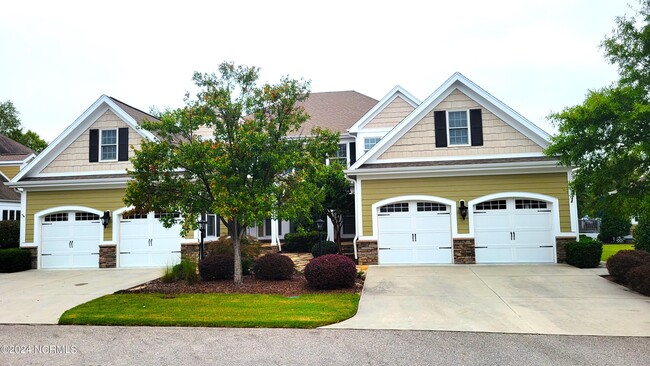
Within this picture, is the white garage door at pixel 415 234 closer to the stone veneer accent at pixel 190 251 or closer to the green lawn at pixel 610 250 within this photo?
the green lawn at pixel 610 250

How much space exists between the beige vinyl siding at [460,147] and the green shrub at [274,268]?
18.7 ft

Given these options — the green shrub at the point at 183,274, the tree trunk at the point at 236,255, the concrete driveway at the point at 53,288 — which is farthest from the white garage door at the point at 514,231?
the concrete driveway at the point at 53,288

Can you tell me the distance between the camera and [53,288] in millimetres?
11258

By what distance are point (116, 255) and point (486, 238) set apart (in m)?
14.0

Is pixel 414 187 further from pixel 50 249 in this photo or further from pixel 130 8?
pixel 50 249

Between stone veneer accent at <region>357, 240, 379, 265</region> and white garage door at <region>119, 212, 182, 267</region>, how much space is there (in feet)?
23.2

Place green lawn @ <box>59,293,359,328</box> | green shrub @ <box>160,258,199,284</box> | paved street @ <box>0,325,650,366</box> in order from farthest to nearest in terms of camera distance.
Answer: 1. green shrub @ <box>160,258,199,284</box>
2. green lawn @ <box>59,293,359,328</box>
3. paved street @ <box>0,325,650,366</box>

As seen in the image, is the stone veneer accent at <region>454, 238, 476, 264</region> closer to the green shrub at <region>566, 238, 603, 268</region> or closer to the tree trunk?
the green shrub at <region>566, 238, 603, 268</region>

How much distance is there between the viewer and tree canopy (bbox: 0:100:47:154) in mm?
43812

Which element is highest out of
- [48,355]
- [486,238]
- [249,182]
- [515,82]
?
[515,82]

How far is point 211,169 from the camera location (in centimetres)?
1045

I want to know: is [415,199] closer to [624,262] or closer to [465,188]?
[465,188]

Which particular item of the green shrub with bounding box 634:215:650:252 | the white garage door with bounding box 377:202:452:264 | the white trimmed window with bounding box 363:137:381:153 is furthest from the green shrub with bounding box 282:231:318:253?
the green shrub with bounding box 634:215:650:252

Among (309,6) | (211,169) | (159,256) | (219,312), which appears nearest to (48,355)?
(219,312)
